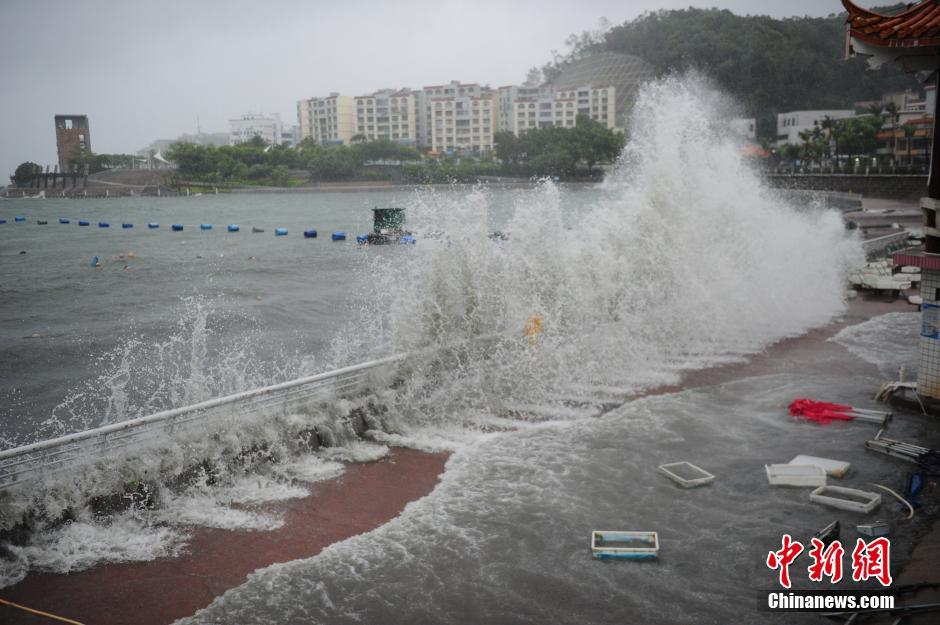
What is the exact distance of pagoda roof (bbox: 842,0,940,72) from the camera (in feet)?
31.8

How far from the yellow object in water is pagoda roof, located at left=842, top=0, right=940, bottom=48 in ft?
21.1

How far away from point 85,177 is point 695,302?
96613 millimetres

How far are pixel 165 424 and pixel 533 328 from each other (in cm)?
657

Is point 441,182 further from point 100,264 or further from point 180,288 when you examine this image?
point 180,288

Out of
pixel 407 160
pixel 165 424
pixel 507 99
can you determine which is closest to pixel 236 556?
pixel 165 424

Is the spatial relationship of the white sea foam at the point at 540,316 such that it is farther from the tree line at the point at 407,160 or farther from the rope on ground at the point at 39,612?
the tree line at the point at 407,160

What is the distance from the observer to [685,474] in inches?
314

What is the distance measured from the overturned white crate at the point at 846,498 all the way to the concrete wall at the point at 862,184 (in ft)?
162

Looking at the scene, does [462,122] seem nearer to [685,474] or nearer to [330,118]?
[330,118]

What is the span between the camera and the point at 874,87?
10494 cm

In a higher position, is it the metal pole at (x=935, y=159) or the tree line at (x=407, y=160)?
the tree line at (x=407, y=160)

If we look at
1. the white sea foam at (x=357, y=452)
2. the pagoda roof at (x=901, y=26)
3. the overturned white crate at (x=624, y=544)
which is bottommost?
the white sea foam at (x=357, y=452)

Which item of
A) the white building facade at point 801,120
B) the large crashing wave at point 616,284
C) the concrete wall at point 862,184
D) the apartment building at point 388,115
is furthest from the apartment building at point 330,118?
the large crashing wave at point 616,284

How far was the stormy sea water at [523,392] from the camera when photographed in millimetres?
6172
